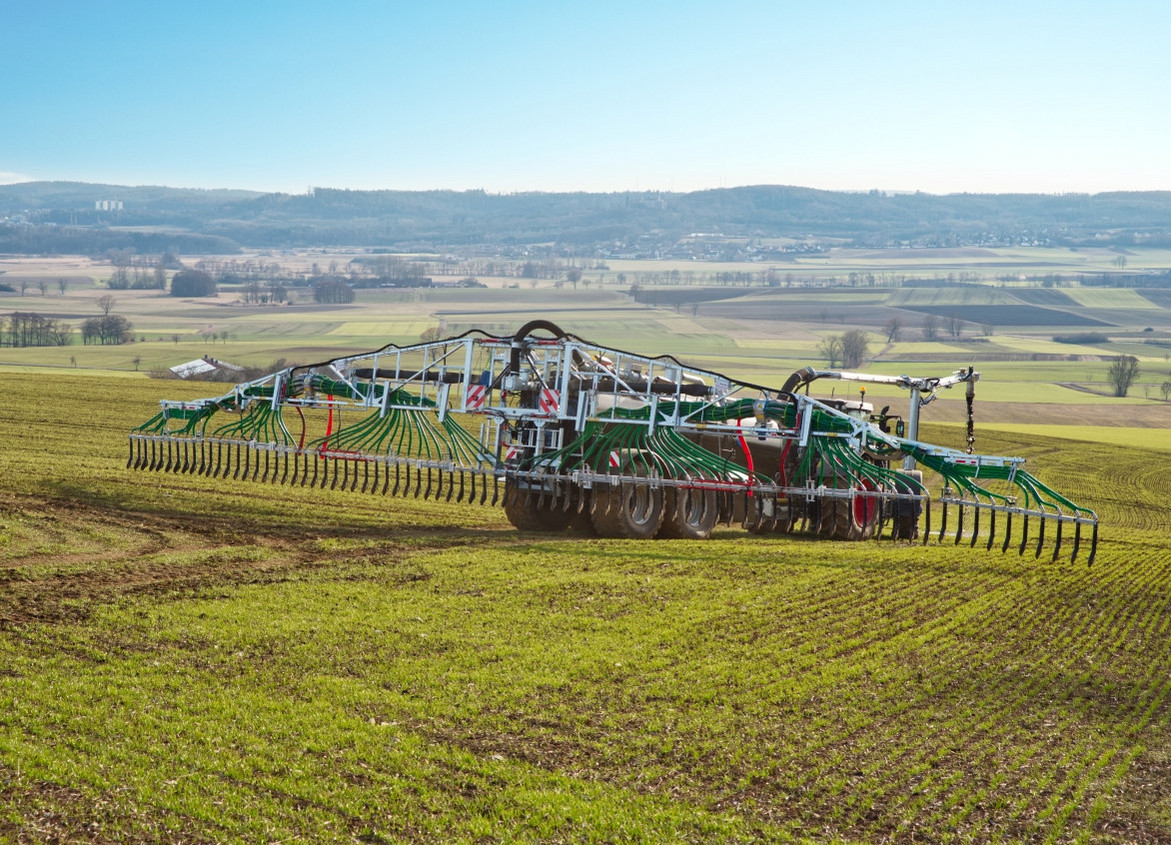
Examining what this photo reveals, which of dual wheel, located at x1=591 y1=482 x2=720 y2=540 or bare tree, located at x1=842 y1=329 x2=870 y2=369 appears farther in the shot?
bare tree, located at x1=842 y1=329 x2=870 y2=369

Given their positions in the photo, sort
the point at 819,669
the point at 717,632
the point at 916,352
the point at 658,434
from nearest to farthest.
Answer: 1. the point at 819,669
2. the point at 717,632
3. the point at 658,434
4. the point at 916,352

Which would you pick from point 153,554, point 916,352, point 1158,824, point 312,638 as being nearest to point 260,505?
point 153,554

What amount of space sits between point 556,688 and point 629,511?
911 centimetres

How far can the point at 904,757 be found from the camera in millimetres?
9094

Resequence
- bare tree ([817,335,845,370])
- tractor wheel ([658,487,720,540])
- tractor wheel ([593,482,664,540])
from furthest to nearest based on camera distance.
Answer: bare tree ([817,335,845,370])
tractor wheel ([658,487,720,540])
tractor wheel ([593,482,664,540])

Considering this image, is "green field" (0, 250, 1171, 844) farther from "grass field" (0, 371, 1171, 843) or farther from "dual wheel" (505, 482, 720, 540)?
"dual wheel" (505, 482, 720, 540)

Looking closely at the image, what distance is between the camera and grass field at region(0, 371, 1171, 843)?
7.75m

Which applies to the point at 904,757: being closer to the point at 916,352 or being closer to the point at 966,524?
the point at 966,524

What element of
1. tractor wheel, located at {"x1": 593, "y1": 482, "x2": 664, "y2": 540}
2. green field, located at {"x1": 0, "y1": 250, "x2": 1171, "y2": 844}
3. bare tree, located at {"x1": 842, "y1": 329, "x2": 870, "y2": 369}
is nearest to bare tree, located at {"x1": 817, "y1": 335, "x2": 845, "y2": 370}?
bare tree, located at {"x1": 842, "y1": 329, "x2": 870, "y2": 369}

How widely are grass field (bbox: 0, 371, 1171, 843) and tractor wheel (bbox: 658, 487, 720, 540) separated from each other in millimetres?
1203

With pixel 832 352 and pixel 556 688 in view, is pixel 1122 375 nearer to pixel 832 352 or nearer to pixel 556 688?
pixel 832 352

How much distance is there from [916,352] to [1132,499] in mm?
72121

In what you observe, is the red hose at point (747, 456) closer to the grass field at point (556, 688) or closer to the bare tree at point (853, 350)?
the grass field at point (556, 688)

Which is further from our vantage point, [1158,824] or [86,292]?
[86,292]
